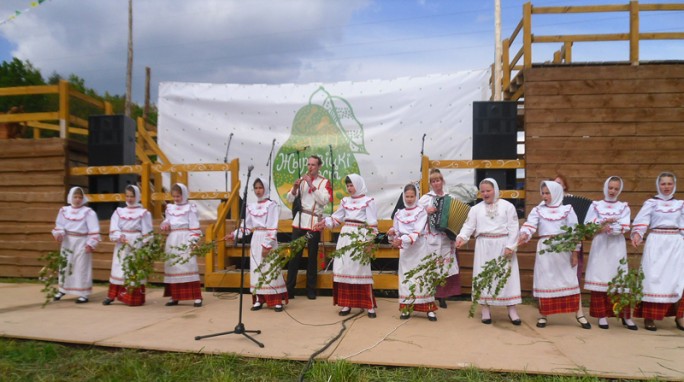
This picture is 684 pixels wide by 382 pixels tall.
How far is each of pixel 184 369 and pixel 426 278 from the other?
2585 mm

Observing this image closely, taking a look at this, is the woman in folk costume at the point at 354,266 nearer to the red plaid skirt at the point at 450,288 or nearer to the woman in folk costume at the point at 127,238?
the red plaid skirt at the point at 450,288

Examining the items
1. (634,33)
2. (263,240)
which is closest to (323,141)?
(263,240)

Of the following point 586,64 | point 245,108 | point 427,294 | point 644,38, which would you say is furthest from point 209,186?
point 644,38

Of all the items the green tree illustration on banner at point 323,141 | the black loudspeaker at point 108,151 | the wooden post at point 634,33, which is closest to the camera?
the wooden post at point 634,33

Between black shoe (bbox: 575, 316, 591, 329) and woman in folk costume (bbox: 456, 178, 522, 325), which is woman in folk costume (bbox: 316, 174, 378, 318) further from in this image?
black shoe (bbox: 575, 316, 591, 329)

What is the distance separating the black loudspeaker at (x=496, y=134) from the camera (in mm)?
6824

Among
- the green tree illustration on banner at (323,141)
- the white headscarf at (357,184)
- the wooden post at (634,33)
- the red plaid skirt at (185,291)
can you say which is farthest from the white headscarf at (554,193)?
the green tree illustration on banner at (323,141)

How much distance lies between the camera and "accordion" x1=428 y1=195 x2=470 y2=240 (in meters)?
5.55

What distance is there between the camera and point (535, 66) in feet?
22.2

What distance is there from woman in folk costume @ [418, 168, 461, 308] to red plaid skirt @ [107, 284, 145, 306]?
3.62 meters

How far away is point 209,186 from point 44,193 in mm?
3003

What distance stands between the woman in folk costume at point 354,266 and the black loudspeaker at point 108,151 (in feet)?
14.6

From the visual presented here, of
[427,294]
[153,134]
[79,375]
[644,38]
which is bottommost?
[79,375]

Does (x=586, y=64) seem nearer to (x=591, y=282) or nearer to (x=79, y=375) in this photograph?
(x=591, y=282)
